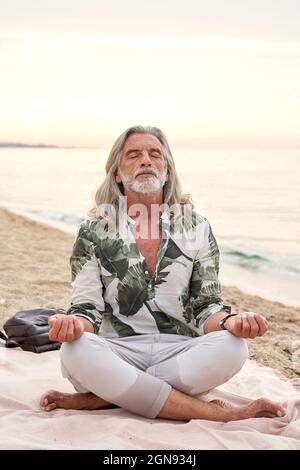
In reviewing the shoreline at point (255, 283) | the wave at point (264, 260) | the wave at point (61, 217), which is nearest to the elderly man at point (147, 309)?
the shoreline at point (255, 283)

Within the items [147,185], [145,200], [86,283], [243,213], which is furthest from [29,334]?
[243,213]

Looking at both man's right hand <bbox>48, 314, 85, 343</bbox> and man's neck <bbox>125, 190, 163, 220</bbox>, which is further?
man's neck <bbox>125, 190, 163, 220</bbox>

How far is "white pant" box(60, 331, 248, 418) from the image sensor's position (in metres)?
3.10

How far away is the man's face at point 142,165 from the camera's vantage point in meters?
3.57

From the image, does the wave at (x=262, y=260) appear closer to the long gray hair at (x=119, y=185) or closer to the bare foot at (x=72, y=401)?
the long gray hair at (x=119, y=185)

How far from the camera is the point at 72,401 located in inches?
131

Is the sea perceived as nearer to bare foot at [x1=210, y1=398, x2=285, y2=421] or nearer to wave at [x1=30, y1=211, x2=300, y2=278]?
wave at [x1=30, y1=211, x2=300, y2=278]

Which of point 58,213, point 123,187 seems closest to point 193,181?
point 58,213

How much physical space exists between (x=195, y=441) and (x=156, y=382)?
340 millimetres

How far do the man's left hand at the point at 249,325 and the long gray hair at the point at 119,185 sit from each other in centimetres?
91

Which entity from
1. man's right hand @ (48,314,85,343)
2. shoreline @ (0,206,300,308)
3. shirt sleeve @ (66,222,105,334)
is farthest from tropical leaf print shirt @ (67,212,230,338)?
shoreline @ (0,206,300,308)

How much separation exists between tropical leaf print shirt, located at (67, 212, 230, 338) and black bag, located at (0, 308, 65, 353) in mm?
996

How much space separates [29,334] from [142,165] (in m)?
1.60

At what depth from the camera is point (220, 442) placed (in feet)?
9.41
